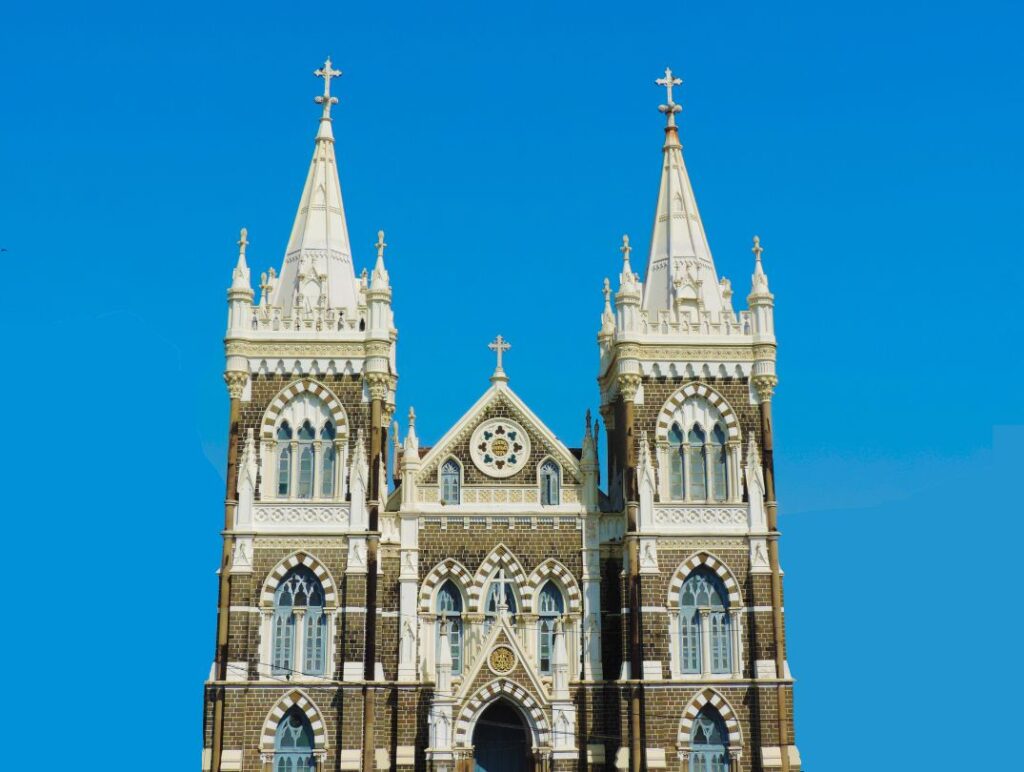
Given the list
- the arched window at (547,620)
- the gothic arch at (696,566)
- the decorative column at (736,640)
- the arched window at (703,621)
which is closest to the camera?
the decorative column at (736,640)

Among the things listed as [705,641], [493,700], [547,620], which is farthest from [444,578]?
[705,641]

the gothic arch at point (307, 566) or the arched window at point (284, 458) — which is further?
the arched window at point (284, 458)

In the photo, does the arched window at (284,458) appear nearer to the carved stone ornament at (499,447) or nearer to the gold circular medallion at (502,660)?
the carved stone ornament at (499,447)

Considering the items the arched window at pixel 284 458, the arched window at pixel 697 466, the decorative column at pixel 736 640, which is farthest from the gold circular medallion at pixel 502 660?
the arched window at pixel 284 458

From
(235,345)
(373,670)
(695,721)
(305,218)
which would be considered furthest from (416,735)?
(305,218)

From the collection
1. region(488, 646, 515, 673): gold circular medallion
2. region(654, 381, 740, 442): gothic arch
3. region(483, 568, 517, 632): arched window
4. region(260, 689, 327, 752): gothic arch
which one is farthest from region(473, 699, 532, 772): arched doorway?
region(654, 381, 740, 442): gothic arch

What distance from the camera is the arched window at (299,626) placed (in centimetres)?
4169

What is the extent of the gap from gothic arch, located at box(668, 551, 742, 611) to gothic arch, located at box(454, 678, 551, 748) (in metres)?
5.16

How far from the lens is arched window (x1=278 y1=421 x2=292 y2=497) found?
142 ft

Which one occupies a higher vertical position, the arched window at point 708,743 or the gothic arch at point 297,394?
the gothic arch at point 297,394

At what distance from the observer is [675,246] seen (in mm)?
47125

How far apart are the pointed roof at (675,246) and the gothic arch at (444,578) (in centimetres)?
1036

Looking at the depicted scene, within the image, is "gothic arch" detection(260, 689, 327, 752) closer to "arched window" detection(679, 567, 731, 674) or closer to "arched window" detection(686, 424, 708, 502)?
"arched window" detection(679, 567, 731, 674)

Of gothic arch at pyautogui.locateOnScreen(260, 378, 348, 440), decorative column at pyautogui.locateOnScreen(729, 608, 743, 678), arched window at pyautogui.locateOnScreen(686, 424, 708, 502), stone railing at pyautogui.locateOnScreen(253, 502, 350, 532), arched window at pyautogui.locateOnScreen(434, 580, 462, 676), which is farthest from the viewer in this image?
arched window at pyautogui.locateOnScreen(686, 424, 708, 502)
